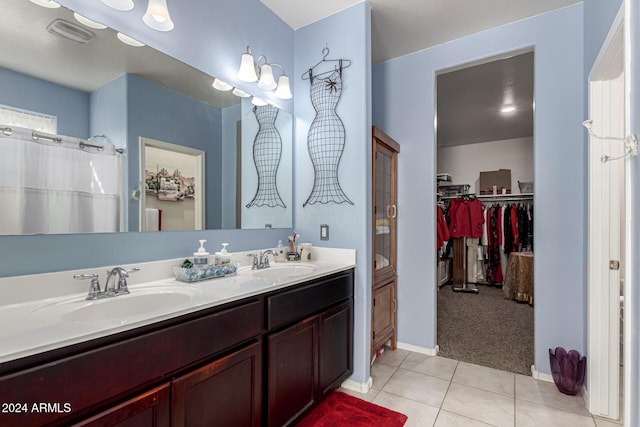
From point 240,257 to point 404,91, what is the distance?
2.16 meters

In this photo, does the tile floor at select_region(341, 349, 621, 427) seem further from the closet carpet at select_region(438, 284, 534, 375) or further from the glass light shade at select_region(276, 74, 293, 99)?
the glass light shade at select_region(276, 74, 293, 99)

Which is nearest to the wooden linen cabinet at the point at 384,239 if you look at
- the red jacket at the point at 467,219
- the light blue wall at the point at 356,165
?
the light blue wall at the point at 356,165

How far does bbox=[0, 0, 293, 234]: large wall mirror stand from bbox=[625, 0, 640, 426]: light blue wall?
1986 mm

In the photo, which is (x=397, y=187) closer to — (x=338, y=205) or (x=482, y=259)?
(x=338, y=205)

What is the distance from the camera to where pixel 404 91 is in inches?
113

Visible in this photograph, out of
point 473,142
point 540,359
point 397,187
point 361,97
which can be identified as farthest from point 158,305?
point 473,142

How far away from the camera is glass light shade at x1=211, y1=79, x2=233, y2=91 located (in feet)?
6.29

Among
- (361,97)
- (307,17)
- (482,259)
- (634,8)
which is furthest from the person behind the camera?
(482,259)

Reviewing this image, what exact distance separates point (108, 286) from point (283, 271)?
98cm

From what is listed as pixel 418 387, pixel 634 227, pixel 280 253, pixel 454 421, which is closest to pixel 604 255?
pixel 634 227

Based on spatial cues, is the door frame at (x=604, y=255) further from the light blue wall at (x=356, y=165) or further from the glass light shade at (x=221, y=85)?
the glass light shade at (x=221, y=85)

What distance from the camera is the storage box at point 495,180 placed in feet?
18.5

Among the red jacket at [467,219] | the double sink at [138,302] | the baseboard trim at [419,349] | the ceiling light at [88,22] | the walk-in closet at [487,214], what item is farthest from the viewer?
the red jacket at [467,219]

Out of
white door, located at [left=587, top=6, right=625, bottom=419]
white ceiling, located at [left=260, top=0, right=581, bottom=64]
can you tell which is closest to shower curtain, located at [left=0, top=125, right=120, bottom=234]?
white ceiling, located at [left=260, top=0, right=581, bottom=64]
